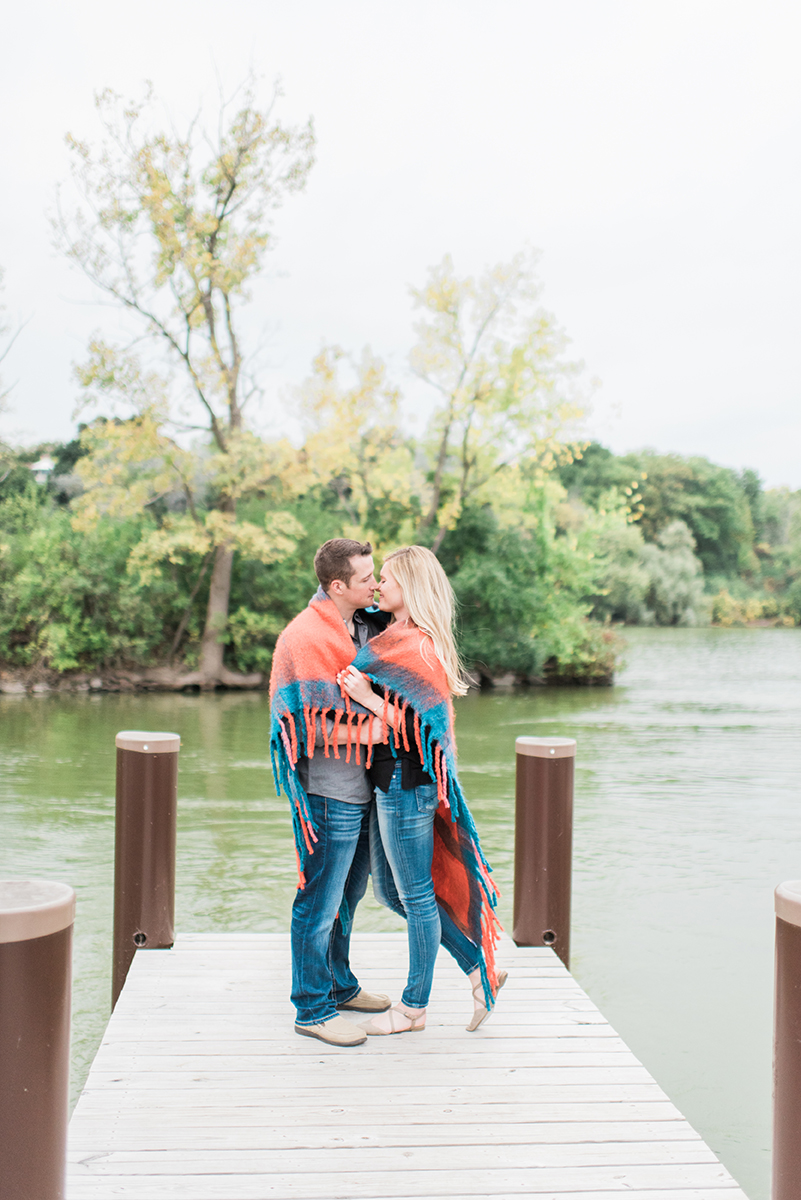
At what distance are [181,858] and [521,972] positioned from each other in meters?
4.98

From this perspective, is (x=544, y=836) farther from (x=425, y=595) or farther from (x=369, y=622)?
(x=425, y=595)

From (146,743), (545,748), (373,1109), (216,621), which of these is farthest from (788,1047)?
(216,621)

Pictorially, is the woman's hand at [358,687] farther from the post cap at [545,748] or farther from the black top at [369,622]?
the post cap at [545,748]

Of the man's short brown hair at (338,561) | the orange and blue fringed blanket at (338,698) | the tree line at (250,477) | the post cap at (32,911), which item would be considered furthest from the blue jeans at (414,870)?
the tree line at (250,477)

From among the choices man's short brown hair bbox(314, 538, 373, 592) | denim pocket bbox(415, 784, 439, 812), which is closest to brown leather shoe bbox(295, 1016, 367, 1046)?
denim pocket bbox(415, 784, 439, 812)

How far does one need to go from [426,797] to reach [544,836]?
1087 mm

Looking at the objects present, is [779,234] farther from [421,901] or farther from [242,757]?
[421,901]

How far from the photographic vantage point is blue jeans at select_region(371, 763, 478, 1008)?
11.1 feet

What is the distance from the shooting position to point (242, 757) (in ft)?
44.1

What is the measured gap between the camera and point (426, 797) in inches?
135

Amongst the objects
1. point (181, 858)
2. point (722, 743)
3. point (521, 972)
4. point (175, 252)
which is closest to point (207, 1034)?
point (521, 972)

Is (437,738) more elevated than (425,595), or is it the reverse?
(425,595)

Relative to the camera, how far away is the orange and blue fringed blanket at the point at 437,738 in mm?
3314

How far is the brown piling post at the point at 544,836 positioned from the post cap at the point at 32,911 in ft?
8.18
